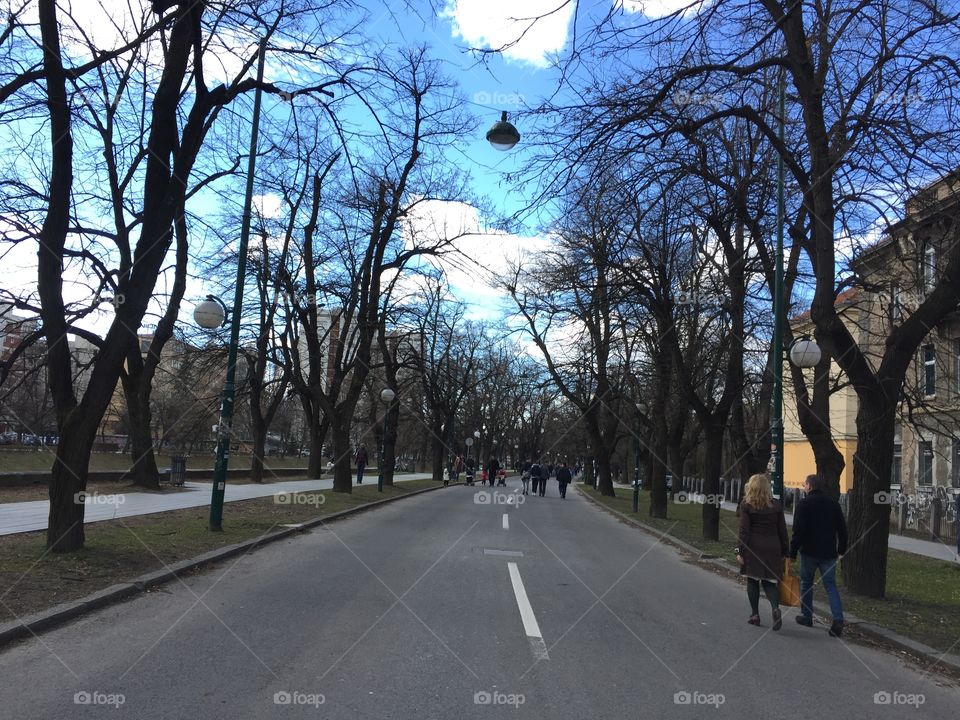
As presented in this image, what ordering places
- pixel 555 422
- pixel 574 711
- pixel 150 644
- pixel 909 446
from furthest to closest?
pixel 555 422 → pixel 909 446 → pixel 150 644 → pixel 574 711

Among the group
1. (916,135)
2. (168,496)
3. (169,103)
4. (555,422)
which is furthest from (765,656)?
(555,422)

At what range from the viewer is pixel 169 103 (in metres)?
10.3

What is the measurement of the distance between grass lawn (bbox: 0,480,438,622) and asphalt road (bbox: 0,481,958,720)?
2.12 feet

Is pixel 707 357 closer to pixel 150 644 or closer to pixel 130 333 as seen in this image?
pixel 130 333

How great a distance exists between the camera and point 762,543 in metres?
8.11

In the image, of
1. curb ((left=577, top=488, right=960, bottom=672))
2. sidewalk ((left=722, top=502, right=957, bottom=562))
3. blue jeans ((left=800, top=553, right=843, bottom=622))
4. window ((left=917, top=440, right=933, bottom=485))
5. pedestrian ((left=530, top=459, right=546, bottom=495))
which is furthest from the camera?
pedestrian ((left=530, top=459, right=546, bottom=495))

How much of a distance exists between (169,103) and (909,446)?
25.9 metres

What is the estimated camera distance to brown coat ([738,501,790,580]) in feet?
26.3

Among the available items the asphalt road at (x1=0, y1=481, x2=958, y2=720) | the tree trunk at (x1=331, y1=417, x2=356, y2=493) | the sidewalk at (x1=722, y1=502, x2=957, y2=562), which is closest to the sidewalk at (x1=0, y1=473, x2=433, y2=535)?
the tree trunk at (x1=331, y1=417, x2=356, y2=493)

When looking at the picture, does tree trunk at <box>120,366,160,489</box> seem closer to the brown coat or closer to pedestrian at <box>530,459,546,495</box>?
the brown coat

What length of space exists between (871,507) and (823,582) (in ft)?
7.76

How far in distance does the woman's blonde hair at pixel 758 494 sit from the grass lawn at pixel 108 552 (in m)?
7.03

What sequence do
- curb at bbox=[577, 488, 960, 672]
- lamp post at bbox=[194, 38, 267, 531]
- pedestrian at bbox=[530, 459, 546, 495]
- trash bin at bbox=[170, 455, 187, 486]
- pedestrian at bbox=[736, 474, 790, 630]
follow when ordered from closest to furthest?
curb at bbox=[577, 488, 960, 672] → pedestrian at bbox=[736, 474, 790, 630] → lamp post at bbox=[194, 38, 267, 531] → trash bin at bbox=[170, 455, 187, 486] → pedestrian at bbox=[530, 459, 546, 495]

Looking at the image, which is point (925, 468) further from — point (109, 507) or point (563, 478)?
point (109, 507)
